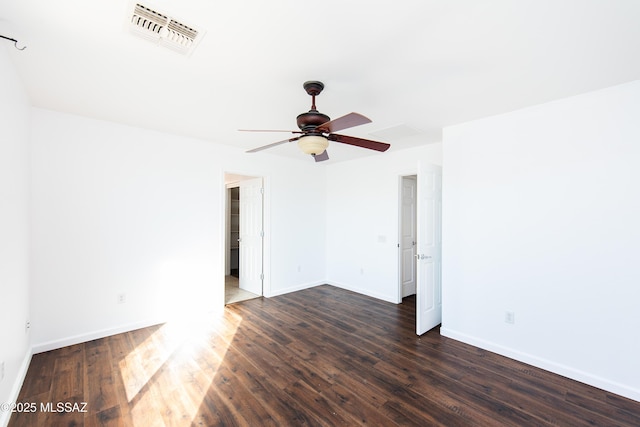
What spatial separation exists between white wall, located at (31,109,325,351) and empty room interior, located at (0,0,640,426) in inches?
0.8

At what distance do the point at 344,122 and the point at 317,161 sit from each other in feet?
3.63

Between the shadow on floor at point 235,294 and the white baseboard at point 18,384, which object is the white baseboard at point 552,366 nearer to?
the shadow on floor at point 235,294

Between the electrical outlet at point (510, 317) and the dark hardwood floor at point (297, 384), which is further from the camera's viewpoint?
the electrical outlet at point (510, 317)

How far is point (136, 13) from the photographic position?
1531mm

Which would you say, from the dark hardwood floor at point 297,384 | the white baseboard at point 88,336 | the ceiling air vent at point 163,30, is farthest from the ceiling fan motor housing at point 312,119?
the white baseboard at point 88,336

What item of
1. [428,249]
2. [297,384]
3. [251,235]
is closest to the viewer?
[297,384]

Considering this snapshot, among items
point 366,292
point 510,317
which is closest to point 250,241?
point 366,292

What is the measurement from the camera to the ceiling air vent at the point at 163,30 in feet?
5.07

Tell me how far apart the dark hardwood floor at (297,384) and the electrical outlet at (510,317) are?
15.1 inches

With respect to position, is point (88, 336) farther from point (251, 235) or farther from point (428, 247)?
point (428, 247)

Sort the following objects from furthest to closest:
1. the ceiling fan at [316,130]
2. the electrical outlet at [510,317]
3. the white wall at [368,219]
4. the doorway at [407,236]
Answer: the doorway at [407,236] < the white wall at [368,219] < the electrical outlet at [510,317] < the ceiling fan at [316,130]

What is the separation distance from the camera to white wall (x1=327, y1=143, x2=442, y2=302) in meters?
4.52

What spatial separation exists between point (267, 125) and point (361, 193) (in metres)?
2.39

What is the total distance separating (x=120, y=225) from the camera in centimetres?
330
